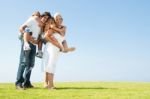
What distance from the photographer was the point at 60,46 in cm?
1212

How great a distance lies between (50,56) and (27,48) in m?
0.93

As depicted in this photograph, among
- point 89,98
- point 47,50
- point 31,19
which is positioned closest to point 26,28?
point 31,19

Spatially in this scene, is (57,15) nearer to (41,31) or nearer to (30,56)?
(41,31)

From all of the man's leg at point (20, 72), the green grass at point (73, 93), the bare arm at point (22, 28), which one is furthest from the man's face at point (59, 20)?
A: the green grass at point (73, 93)

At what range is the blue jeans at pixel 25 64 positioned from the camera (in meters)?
11.6

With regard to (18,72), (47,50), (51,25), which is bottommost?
(18,72)

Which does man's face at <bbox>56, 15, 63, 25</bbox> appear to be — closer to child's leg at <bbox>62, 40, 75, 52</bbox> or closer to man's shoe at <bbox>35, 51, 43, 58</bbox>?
child's leg at <bbox>62, 40, 75, 52</bbox>

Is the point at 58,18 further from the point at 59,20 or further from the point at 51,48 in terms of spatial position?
the point at 51,48

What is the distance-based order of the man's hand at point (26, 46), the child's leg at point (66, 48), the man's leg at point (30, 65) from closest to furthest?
the man's hand at point (26, 46), the man's leg at point (30, 65), the child's leg at point (66, 48)

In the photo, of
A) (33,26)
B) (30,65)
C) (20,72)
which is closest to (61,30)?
(33,26)

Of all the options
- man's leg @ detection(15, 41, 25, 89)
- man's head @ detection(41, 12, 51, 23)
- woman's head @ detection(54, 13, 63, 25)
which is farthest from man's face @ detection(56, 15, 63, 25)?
man's leg @ detection(15, 41, 25, 89)

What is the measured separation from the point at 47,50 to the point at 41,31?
2.38ft

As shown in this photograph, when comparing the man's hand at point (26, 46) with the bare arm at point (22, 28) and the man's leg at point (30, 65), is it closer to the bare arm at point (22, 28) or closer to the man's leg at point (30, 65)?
the man's leg at point (30, 65)

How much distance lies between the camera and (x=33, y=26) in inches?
459
